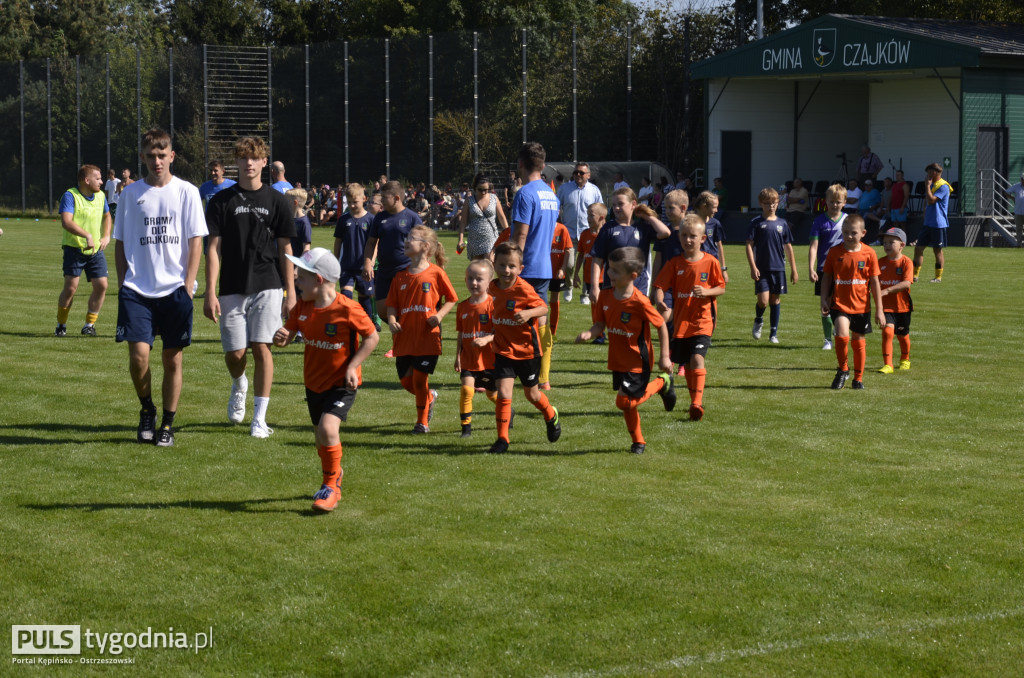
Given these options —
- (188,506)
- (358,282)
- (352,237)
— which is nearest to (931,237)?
(358,282)

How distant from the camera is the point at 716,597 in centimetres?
571

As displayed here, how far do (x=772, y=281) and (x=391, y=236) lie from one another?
4923mm

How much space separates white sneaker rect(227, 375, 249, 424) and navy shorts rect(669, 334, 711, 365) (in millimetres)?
3463

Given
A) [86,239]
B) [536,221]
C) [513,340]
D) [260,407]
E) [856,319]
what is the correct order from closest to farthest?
[513,340]
[260,407]
[536,221]
[856,319]
[86,239]

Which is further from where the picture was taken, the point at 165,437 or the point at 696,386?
the point at 696,386

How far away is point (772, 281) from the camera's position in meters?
14.8

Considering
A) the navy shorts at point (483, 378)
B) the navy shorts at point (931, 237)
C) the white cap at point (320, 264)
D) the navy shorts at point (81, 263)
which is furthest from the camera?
the navy shorts at point (931, 237)

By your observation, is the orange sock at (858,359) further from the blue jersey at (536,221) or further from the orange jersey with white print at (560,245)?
the orange jersey with white print at (560,245)

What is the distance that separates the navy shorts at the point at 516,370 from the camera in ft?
29.4

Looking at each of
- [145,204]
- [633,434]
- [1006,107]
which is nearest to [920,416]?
[633,434]

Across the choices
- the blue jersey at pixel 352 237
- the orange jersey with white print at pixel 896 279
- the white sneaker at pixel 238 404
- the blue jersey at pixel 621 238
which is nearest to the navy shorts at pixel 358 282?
the blue jersey at pixel 352 237

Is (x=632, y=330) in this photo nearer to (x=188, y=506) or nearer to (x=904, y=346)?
(x=188, y=506)

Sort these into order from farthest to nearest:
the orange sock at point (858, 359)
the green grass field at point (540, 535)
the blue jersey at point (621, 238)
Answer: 1. the blue jersey at point (621, 238)
2. the orange sock at point (858, 359)
3. the green grass field at point (540, 535)

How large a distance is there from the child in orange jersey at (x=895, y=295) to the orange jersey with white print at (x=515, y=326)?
5035 mm
